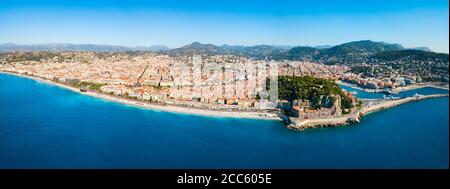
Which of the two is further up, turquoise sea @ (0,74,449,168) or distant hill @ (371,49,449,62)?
distant hill @ (371,49,449,62)

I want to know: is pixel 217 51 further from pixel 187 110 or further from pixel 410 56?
pixel 187 110

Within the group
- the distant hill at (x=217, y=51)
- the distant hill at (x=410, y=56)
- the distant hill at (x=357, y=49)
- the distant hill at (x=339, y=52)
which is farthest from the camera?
the distant hill at (x=217, y=51)

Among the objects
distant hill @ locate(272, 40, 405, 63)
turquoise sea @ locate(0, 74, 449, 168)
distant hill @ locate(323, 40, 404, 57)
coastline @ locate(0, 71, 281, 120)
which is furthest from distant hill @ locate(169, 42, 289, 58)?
turquoise sea @ locate(0, 74, 449, 168)

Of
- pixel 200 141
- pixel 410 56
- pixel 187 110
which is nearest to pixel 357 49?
pixel 410 56

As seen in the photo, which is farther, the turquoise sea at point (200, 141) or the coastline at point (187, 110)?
the coastline at point (187, 110)

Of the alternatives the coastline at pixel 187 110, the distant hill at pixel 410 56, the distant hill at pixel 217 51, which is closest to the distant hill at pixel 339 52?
the distant hill at pixel 217 51

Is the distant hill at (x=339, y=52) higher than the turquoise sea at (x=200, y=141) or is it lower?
higher

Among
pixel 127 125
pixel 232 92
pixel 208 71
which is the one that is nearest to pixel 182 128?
pixel 127 125

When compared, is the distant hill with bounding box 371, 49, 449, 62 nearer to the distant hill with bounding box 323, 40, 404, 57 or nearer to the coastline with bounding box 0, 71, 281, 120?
the distant hill with bounding box 323, 40, 404, 57

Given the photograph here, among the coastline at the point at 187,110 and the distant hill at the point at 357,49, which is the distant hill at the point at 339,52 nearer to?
the distant hill at the point at 357,49

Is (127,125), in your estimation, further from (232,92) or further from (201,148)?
(232,92)
